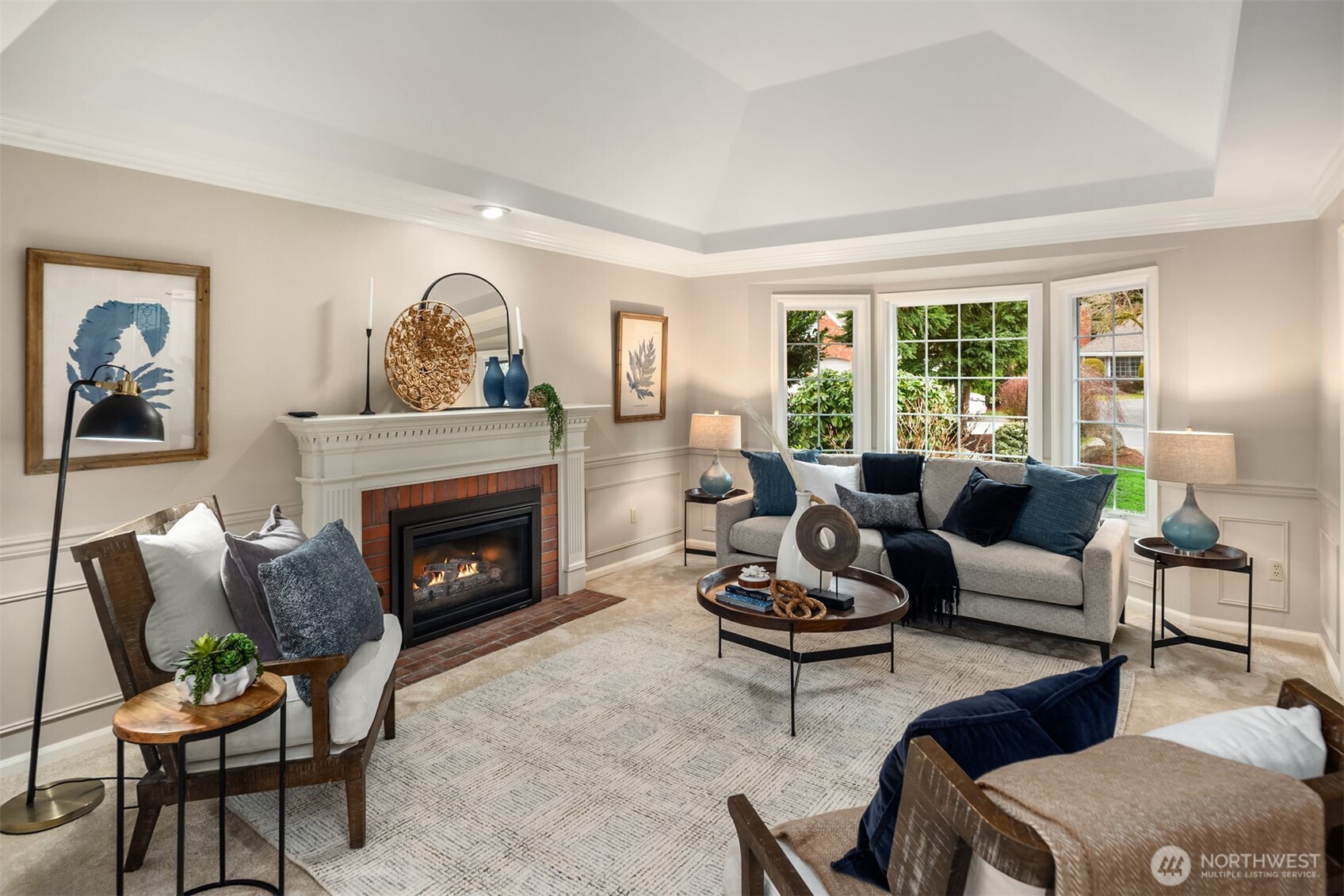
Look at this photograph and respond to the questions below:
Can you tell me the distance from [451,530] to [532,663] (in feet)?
3.14

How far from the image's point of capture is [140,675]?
204 centimetres

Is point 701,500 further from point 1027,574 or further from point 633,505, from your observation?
point 1027,574

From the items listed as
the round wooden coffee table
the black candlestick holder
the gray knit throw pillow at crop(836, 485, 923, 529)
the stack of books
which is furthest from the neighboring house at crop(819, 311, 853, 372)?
the black candlestick holder

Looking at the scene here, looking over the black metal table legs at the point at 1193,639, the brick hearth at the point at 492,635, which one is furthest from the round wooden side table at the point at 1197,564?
the brick hearth at the point at 492,635

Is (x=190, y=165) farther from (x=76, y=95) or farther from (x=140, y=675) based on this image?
(x=140, y=675)

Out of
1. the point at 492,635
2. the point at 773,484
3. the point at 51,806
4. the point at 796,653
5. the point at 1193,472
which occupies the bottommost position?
the point at 51,806

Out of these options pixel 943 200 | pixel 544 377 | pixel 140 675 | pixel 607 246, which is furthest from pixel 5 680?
pixel 943 200

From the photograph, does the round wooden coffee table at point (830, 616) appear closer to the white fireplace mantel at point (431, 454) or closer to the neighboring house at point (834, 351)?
the white fireplace mantel at point (431, 454)

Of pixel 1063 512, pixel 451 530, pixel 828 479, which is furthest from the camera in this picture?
pixel 828 479

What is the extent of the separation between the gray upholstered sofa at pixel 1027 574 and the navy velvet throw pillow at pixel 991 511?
59 mm

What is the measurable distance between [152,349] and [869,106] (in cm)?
393

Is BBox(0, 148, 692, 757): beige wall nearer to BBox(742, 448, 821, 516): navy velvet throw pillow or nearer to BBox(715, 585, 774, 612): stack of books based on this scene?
BBox(742, 448, 821, 516): navy velvet throw pillow

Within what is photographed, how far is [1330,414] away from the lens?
140 inches

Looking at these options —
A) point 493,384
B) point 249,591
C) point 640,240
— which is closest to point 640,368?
point 640,240
